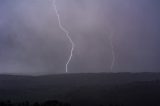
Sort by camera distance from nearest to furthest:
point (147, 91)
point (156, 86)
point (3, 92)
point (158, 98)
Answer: point (158, 98) → point (147, 91) → point (156, 86) → point (3, 92)

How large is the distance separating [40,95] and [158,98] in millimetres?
11653

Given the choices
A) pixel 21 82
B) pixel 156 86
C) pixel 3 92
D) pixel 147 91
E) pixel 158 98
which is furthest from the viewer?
pixel 21 82

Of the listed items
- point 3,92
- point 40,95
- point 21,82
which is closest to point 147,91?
point 40,95

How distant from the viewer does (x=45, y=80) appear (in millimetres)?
49406

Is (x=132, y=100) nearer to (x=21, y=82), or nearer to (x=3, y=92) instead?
(x=3, y=92)

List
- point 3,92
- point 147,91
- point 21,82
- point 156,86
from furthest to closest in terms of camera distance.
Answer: point 21,82, point 3,92, point 156,86, point 147,91

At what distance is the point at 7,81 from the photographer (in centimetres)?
4784

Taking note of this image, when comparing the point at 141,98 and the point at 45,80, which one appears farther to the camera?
the point at 45,80

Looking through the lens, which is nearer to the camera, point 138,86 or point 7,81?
point 138,86

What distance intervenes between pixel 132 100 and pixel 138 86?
5.88 metres

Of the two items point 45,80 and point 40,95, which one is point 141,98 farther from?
point 45,80

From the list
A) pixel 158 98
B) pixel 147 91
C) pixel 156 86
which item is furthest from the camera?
pixel 156 86

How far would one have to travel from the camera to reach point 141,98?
2862cm

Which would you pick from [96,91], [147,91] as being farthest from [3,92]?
[147,91]
